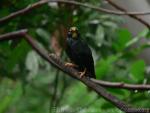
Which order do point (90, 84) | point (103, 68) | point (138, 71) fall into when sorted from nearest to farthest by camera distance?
point (90, 84), point (138, 71), point (103, 68)

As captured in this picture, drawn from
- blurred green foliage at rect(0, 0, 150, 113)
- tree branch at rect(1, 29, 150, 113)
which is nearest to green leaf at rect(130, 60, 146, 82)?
blurred green foliage at rect(0, 0, 150, 113)

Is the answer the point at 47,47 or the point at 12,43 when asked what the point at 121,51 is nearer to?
the point at 47,47

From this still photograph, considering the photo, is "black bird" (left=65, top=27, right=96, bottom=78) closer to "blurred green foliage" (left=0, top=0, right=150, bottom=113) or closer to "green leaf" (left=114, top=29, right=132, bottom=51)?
"blurred green foliage" (left=0, top=0, right=150, bottom=113)

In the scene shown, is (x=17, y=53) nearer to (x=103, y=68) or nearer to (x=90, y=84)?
(x=103, y=68)

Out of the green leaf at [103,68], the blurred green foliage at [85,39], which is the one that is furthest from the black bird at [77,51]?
the green leaf at [103,68]

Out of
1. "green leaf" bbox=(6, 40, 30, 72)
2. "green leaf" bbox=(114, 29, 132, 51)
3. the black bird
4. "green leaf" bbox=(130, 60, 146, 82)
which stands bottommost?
the black bird

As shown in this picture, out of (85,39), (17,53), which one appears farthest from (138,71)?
(17,53)

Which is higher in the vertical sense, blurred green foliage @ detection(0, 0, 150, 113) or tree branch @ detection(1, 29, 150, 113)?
blurred green foliage @ detection(0, 0, 150, 113)

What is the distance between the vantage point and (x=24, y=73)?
7.32ft

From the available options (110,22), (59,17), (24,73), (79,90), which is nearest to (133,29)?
(110,22)

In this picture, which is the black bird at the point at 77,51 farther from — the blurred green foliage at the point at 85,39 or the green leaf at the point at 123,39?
the green leaf at the point at 123,39

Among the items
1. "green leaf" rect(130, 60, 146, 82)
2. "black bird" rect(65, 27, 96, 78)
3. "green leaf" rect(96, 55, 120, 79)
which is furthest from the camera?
"green leaf" rect(96, 55, 120, 79)

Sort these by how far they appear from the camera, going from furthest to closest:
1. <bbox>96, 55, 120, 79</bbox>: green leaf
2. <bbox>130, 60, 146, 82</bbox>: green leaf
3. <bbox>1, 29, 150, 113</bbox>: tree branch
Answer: <bbox>96, 55, 120, 79</bbox>: green leaf → <bbox>130, 60, 146, 82</bbox>: green leaf → <bbox>1, 29, 150, 113</bbox>: tree branch

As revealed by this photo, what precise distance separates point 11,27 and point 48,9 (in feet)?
0.77
